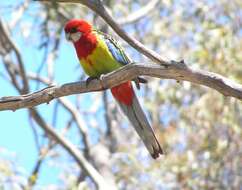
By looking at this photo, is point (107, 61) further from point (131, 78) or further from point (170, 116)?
point (170, 116)

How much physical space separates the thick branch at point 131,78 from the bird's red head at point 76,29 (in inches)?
35.4

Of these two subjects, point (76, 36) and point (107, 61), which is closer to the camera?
point (107, 61)

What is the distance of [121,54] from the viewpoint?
4703 millimetres

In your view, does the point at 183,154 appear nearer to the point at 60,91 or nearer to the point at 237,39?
the point at 237,39

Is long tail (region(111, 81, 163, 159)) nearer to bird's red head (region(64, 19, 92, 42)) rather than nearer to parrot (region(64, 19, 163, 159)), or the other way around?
parrot (region(64, 19, 163, 159))

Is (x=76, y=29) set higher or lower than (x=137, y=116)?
higher

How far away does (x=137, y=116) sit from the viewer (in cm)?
445

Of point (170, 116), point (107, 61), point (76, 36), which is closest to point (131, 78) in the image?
point (107, 61)

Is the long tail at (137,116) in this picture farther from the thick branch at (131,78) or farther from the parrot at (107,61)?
the thick branch at (131,78)

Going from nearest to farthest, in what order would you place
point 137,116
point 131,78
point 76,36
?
point 131,78 < point 137,116 < point 76,36

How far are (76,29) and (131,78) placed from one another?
4.51ft

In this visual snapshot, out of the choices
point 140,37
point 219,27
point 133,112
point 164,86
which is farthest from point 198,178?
point 133,112

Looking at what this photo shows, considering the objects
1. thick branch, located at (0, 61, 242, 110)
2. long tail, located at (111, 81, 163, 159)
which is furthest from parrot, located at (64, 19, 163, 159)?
thick branch, located at (0, 61, 242, 110)

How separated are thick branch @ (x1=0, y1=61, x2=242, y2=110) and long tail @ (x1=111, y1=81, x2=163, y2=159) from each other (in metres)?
0.44
